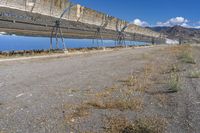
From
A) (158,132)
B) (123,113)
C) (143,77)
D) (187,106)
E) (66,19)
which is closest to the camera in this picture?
(158,132)

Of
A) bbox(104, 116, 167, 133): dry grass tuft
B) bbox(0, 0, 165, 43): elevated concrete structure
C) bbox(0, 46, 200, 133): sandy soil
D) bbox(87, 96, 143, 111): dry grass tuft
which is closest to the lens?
bbox(104, 116, 167, 133): dry grass tuft

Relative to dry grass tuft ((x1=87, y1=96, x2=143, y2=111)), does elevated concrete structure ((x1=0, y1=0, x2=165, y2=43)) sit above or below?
above

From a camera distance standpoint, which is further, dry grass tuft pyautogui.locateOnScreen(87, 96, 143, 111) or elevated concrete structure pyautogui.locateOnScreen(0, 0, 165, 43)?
elevated concrete structure pyautogui.locateOnScreen(0, 0, 165, 43)

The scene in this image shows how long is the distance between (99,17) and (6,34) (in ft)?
66.5

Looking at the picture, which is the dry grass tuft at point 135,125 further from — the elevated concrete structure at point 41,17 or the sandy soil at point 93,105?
the elevated concrete structure at point 41,17

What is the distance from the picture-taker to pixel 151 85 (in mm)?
11492

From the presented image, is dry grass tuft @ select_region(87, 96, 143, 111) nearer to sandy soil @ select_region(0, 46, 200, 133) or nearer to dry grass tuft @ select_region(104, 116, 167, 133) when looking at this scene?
sandy soil @ select_region(0, 46, 200, 133)

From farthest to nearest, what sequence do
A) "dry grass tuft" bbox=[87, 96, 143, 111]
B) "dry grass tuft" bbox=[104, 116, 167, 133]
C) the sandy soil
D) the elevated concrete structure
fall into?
the elevated concrete structure
"dry grass tuft" bbox=[87, 96, 143, 111]
the sandy soil
"dry grass tuft" bbox=[104, 116, 167, 133]

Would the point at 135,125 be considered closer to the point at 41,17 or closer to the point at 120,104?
the point at 120,104

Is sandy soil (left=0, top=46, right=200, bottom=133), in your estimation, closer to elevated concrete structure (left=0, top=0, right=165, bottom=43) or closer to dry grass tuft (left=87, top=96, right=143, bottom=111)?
dry grass tuft (left=87, top=96, right=143, bottom=111)

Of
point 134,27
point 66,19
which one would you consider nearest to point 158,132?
point 66,19

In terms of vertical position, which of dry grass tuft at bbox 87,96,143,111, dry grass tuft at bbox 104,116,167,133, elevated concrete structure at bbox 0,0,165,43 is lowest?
dry grass tuft at bbox 104,116,167,133

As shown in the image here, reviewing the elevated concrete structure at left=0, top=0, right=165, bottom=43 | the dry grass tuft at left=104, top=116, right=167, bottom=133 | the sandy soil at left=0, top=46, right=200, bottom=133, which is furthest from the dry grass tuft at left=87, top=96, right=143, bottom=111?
the elevated concrete structure at left=0, top=0, right=165, bottom=43

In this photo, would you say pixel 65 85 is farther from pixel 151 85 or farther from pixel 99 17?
pixel 99 17
